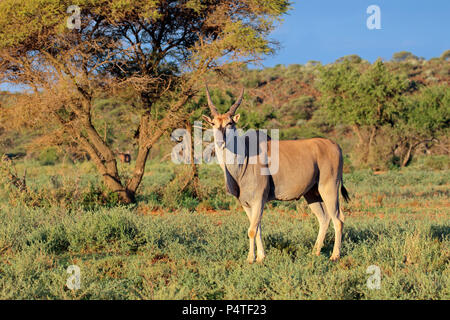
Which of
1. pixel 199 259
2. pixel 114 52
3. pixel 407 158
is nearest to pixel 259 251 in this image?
pixel 199 259

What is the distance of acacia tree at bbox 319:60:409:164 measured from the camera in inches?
1094

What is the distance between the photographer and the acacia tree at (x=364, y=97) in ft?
91.2

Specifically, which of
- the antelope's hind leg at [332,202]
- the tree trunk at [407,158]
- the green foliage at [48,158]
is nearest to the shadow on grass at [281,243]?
the antelope's hind leg at [332,202]

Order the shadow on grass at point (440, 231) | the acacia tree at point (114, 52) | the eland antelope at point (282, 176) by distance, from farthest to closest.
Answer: the acacia tree at point (114, 52) < the shadow on grass at point (440, 231) < the eland antelope at point (282, 176)

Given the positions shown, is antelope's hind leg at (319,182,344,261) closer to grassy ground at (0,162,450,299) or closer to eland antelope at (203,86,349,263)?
eland antelope at (203,86,349,263)

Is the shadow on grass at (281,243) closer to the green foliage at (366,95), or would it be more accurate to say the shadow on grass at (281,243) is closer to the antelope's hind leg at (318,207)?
the antelope's hind leg at (318,207)

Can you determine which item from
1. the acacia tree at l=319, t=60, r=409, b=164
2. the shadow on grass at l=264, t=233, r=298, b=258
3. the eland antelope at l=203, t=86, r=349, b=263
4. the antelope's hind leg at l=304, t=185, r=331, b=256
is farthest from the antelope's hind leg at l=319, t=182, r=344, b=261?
the acacia tree at l=319, t=60, r=409, b=164

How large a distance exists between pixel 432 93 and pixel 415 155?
5.12 metres

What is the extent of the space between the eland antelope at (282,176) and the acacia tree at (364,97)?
21781mm

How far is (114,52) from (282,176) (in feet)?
22.4

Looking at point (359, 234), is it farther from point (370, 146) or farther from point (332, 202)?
point (370, 146)
